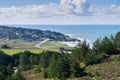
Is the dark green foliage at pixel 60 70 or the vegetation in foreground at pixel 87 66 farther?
the dark green foliage at pixel 60 70

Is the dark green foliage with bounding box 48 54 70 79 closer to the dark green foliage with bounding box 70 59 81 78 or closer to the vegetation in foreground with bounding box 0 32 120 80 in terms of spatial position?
the vegetation in foreground with bounding box 0 32 120 80

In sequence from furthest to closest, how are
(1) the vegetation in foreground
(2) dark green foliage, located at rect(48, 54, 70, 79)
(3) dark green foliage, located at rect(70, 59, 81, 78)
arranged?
(2) dark green foliage, located at rect(48, 54, 70, 79) < (3) dark green foliage, located at rect(70, 59, 81, 78) < (1) the vegetation in foreground

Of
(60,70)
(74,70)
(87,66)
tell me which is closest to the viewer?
(74,70)

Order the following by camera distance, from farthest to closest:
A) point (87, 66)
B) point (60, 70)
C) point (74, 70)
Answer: point (87, 66), point (60, 70), point (74, 70)

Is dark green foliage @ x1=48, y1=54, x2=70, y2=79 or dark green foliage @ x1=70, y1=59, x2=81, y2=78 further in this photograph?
dark green foliage @ x1=48, y1=54, x2=70, y2=79

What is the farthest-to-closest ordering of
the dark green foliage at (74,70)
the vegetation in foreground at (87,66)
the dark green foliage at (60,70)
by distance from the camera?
the dark green foliage at (60,70) → the dark green foliage at (74,70) → the vegetation in foreground at (87,66)

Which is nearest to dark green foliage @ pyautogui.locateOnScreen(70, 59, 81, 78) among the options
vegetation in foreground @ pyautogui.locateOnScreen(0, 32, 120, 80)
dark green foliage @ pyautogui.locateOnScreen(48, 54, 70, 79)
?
vegetation in foreground @ pyautogui.locateOnScreen(0, 32, 120, 80)

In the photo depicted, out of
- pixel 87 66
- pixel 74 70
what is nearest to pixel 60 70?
pixel 74 70

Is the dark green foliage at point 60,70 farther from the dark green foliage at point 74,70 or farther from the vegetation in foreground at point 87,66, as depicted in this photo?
the dark green foliage at point 74,70

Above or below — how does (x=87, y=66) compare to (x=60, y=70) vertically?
above

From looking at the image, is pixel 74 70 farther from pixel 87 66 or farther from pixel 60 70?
pixel 87 66

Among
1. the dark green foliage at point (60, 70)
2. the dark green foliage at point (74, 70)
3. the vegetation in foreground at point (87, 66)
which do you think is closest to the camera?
the vegetation in foreground at point (87, 66)

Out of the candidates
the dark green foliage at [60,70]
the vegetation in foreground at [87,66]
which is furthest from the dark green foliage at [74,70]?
the dark green foliage at [60,70]

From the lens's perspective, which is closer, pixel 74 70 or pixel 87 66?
pixel 74 70
